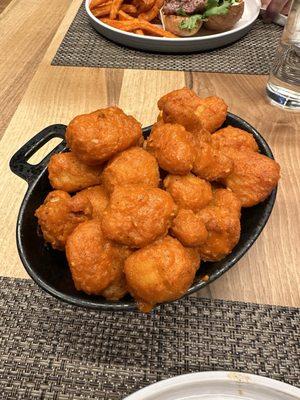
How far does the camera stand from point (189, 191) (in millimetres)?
702

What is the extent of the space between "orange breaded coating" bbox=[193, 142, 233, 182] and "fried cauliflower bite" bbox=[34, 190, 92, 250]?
208 millimetres

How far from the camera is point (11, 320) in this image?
0.79m

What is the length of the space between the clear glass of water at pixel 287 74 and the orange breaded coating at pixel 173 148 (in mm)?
669

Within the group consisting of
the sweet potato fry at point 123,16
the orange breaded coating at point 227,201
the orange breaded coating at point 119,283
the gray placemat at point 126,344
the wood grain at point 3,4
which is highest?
the sweet potato fry at point 123,16

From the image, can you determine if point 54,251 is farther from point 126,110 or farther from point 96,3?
point 96,3

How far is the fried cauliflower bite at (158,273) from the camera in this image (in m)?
0.63

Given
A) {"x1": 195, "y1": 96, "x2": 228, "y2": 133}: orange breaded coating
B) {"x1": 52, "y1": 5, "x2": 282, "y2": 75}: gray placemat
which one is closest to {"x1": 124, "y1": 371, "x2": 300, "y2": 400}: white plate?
{"x1": 195, "y1": 96, "x2": 228, "y2": 133}: orange breaded coating

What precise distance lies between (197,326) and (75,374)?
238 mm

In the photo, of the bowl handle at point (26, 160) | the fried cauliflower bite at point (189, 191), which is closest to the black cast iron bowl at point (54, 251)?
the bowl handle at point (26, 160)

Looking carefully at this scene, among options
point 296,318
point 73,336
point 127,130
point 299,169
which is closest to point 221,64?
point 299,169

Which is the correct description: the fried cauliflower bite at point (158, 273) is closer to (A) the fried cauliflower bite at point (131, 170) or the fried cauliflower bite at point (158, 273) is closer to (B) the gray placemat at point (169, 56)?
(A) the fried cauliflower bite at point (131, 170)

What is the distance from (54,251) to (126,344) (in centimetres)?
22

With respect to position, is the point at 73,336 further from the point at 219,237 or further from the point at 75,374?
the point at 219,237

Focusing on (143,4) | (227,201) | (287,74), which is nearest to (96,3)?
(143,4)
